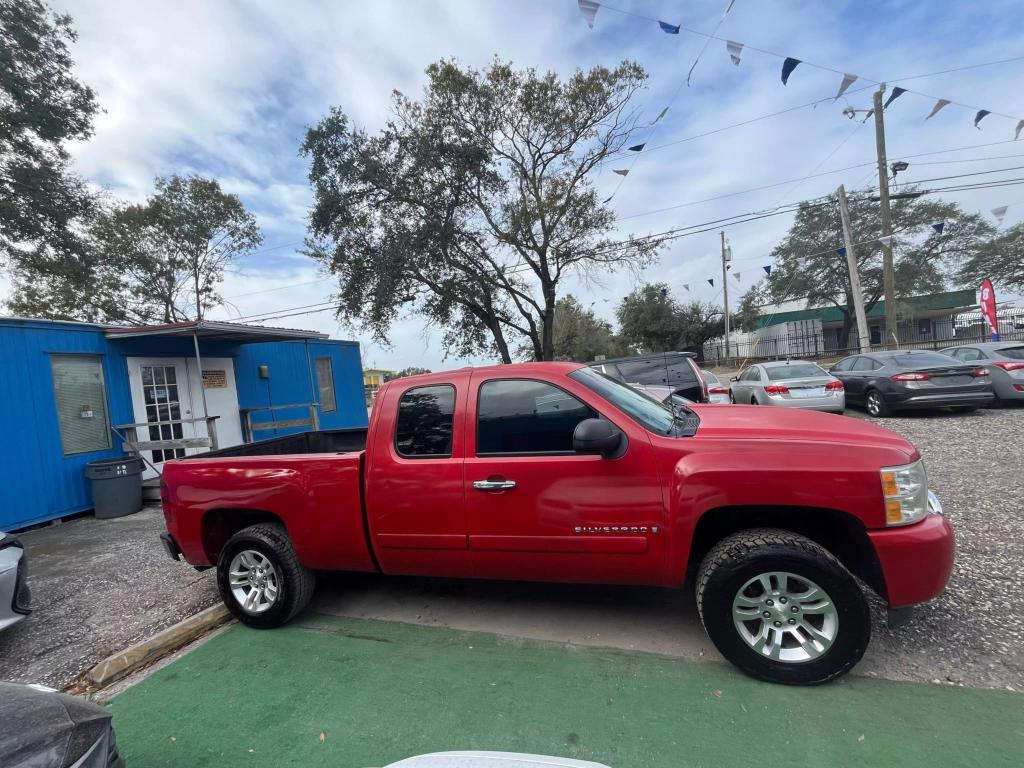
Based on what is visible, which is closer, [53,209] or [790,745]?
[790,745]

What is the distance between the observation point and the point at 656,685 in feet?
8.59

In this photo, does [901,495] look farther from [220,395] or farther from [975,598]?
[220,395]

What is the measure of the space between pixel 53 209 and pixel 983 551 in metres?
18.4

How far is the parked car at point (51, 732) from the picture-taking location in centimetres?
156

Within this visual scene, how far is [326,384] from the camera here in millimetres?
12875

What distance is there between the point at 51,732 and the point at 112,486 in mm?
6906

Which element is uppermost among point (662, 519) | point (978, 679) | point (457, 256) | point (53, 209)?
point (53, 209)

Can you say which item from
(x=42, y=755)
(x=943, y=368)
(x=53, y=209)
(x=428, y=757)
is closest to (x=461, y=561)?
(x=428, y=757)

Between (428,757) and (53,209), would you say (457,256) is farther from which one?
(428,757)

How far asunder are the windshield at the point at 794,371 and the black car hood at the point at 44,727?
11.3 m

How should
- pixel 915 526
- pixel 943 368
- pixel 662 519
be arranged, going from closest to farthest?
pixel 915 526 → pixel 662 519 → pixel 943 368

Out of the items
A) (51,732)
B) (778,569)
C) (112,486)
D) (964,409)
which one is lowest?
(964,409)

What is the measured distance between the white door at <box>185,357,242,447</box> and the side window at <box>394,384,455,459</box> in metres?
7.62

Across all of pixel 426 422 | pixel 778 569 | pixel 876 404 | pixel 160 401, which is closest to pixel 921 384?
pixel 876 404
